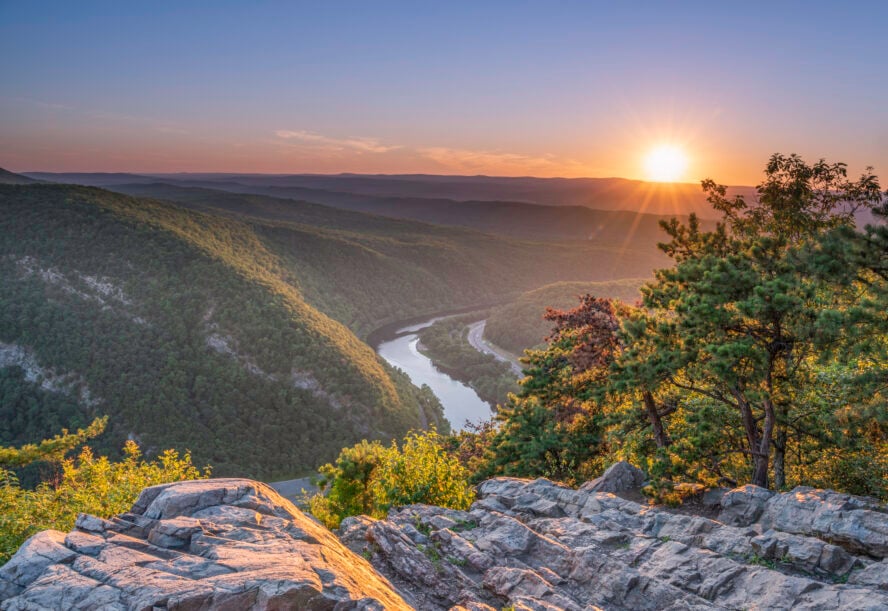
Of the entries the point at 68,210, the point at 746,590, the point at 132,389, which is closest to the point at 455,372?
the point at 132,389

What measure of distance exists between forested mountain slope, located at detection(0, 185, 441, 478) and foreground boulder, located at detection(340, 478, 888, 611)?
6322 centimetres

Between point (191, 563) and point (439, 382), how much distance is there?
11136 cm

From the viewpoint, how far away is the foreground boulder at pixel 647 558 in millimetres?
12172

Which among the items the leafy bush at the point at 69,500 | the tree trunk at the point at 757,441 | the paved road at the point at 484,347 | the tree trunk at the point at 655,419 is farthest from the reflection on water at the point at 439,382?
the tree trunk at the point at 757,441

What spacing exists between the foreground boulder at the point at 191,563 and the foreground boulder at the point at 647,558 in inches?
130

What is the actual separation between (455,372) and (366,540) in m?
109

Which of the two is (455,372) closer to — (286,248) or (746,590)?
(286,248)

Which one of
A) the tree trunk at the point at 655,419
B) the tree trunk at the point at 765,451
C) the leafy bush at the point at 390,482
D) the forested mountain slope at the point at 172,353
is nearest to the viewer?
the tree trunk at the point at 765,451

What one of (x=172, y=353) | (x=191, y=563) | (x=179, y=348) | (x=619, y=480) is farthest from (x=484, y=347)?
(x=191, y=563)

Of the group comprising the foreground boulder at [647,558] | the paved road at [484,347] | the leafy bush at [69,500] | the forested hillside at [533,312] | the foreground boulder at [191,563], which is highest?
the foreground boulder at [191,563]

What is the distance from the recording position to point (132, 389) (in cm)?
7706

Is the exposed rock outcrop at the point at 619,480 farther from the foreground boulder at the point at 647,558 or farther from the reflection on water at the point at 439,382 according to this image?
the reflection on water at the point at 439,382

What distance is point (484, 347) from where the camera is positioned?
471 feet

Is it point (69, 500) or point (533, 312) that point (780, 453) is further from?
point (533, 312)
